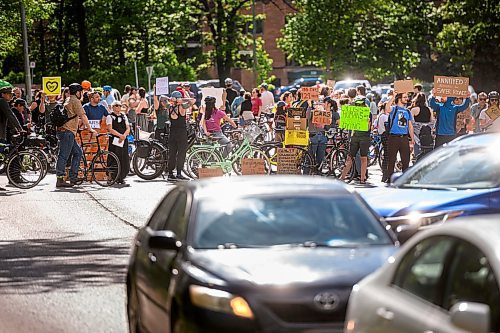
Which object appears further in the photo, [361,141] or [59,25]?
[59,25]

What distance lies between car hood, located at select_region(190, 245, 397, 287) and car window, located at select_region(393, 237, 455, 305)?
1.45m

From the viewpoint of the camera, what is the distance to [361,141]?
24750mm

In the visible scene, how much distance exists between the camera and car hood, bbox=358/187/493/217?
36.9 feet

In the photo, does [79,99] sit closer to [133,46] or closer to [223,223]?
[223,223]

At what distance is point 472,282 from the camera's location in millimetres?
5105

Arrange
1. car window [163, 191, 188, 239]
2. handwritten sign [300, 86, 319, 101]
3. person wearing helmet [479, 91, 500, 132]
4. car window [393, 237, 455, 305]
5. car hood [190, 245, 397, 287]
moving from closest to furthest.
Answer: car window [393, 237, 455, 305]
car hood [190, 245, 397, 287]
car window [163, 191, 188, 239]
person wearing helmet [479, 91, 500, 132]
handwritten sign [300, 86, 319, 101]

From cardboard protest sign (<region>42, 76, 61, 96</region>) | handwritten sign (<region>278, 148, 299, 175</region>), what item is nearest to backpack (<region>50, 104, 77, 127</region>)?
handwritten sign (<region>278, 148, 299, 175</region>)

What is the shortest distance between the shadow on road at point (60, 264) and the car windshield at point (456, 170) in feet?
10.2

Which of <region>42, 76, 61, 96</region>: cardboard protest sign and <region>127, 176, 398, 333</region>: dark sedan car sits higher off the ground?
<region>127, 176, 398, 333</region>: dark sedan car

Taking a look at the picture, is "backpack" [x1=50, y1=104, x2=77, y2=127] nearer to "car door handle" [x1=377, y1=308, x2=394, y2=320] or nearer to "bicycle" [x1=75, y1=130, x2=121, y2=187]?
"bicycle" [x1=75, y1=130, x2=121, y2=187]

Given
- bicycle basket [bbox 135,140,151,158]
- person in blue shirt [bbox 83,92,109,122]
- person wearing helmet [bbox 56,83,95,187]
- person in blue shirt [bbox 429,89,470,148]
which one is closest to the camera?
person in blue shirt [bbox 429,89,470,148]

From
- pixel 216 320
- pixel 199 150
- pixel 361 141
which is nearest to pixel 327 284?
pixel 216 320

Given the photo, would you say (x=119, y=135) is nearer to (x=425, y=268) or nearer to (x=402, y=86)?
(x=402, y=86)

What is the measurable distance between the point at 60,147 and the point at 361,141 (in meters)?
5.85
